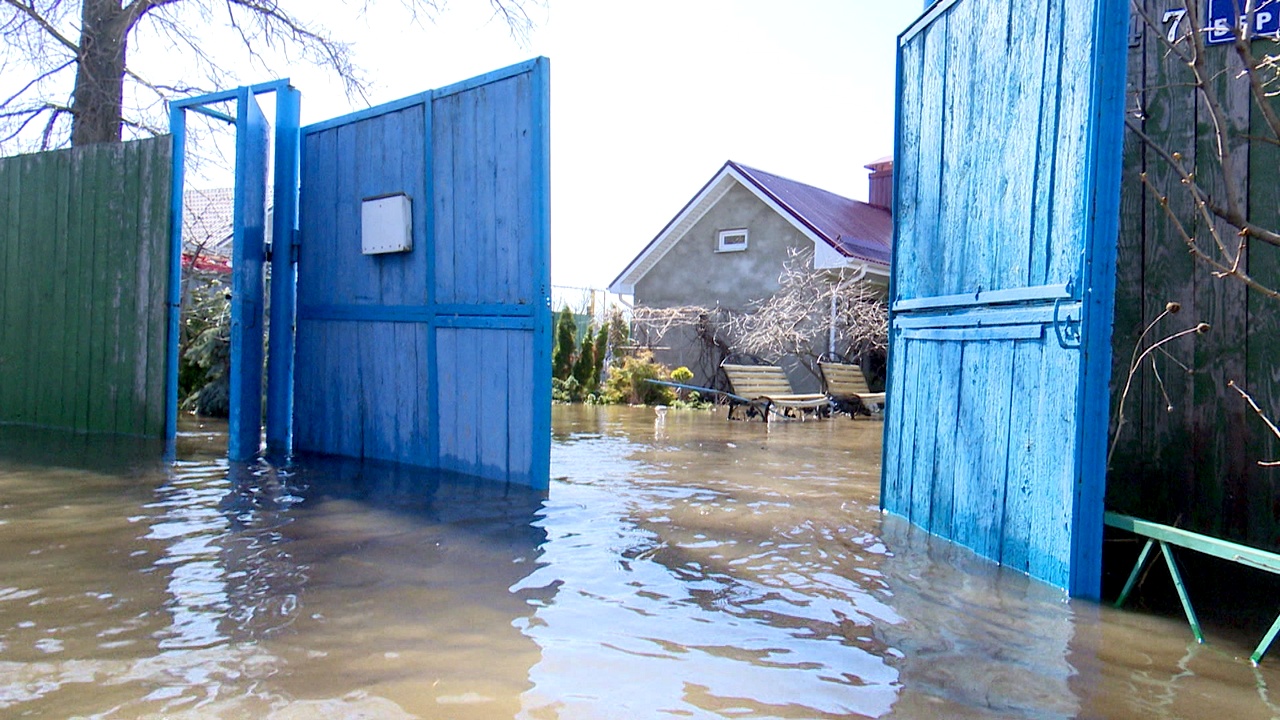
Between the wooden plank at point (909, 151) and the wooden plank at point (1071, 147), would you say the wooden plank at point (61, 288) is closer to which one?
the wooden plank at point (909, 151)

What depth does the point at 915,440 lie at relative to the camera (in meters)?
5.05

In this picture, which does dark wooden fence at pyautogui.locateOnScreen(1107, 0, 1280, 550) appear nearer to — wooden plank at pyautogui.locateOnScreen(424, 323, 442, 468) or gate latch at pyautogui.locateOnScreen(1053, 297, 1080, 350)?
gate latch at pyautogui.locateOnScreen(1053, 297, 1080, 350)

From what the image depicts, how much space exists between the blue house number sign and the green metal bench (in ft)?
6.93

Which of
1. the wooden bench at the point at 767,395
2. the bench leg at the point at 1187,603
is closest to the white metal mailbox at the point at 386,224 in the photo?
the bench leg at the point at 1187,603

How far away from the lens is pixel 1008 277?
13.5 feet

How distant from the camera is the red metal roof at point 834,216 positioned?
1709cm

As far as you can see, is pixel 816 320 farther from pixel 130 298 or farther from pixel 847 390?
pixel 130 298

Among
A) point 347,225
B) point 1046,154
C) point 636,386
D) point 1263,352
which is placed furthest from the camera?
point 636,386

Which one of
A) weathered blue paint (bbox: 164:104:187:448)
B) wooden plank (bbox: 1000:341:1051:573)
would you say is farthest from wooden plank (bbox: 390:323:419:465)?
wooden plank (bbox: 1000:341:1051:573)

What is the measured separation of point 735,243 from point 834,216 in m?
2.19

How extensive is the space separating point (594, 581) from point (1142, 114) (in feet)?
10.5

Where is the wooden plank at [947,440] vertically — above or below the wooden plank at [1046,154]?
below

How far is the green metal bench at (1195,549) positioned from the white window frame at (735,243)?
15.2 metres

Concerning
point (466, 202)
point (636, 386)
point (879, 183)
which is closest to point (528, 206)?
point (466, 202)
